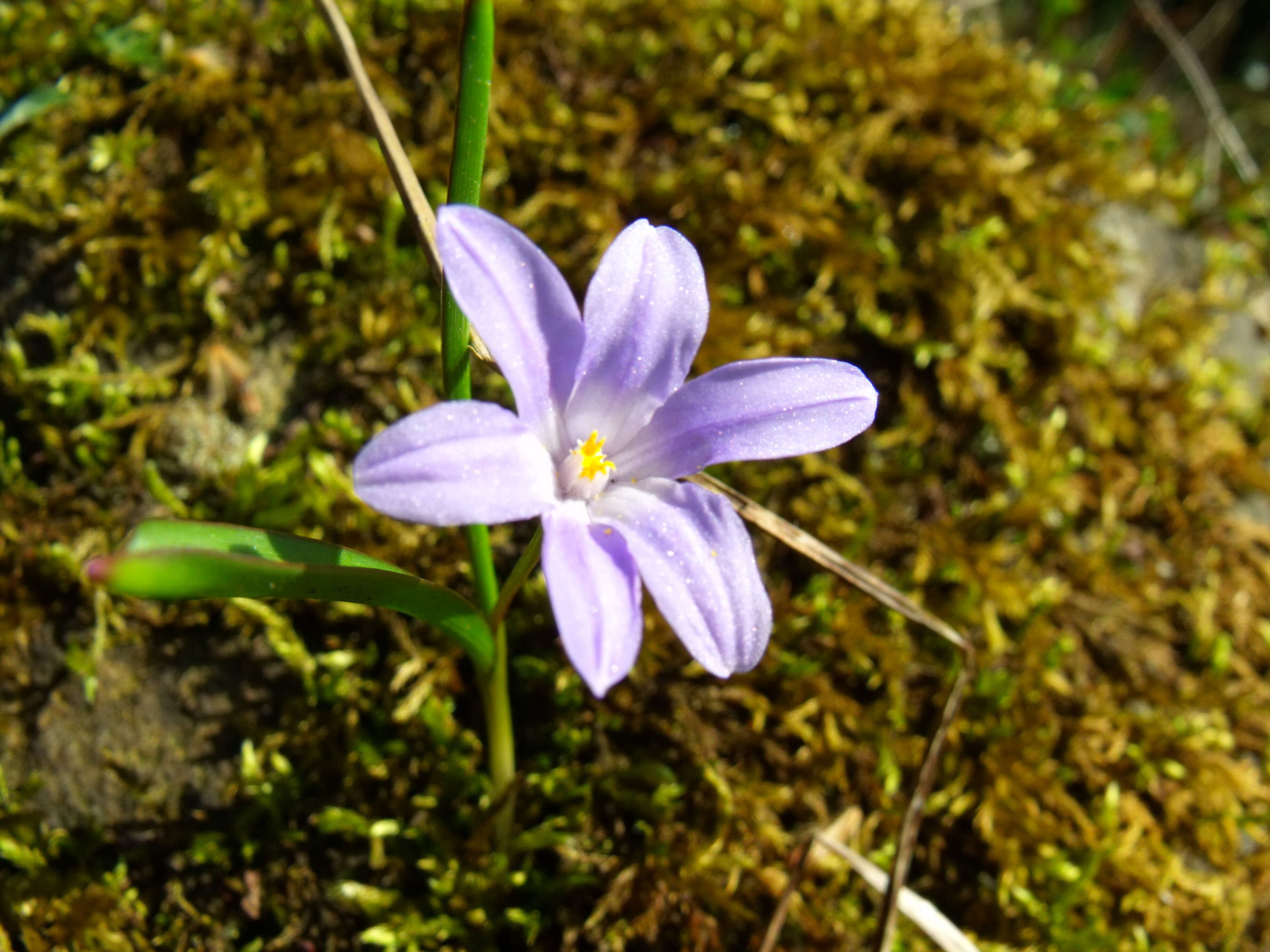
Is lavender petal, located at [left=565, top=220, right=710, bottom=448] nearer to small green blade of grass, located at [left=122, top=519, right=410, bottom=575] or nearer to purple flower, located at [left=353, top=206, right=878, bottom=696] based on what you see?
purple flower, located at [left=353, top=206, right=878, bottom=696]

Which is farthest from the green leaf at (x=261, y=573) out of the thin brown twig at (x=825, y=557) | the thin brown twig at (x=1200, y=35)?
the thin brown twig at (x=1200, y=35)

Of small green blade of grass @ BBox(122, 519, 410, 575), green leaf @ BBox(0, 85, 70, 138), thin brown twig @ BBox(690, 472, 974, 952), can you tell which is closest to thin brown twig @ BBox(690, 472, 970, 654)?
thin brown twig @ BBox(690, 472, 974, 952)

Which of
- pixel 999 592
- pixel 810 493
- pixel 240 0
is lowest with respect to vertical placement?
pixel 999 592

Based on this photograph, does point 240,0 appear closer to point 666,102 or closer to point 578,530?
point 666,102

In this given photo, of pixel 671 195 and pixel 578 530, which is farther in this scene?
pixel 671 195

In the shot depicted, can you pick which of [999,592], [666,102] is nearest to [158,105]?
[666,102]

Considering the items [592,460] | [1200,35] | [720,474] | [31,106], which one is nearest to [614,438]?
[592,460]

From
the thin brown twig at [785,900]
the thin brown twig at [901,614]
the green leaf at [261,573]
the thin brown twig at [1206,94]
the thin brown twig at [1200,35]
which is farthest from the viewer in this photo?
the thin brown twig at [1200,35]

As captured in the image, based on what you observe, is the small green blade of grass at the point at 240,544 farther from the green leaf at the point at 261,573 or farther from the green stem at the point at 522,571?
the green stem at the point at 522,571
